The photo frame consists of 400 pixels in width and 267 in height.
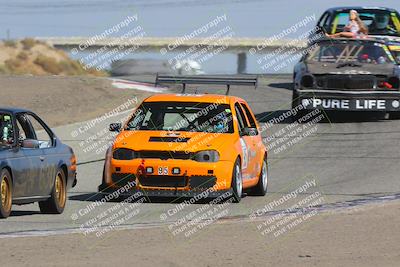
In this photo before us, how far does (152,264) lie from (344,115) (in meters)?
16.0

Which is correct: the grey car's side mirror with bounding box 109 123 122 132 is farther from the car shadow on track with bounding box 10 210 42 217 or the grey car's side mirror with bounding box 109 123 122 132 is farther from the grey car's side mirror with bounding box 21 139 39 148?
the grey car's side mirror with bounding box 21 139 39 148

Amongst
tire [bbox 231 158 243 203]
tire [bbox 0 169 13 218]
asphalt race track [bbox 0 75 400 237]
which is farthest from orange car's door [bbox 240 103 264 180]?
tire [bbox 0 169 13 218]

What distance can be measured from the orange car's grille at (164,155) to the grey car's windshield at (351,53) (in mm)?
9429

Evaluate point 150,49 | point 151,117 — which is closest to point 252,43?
point 150,49

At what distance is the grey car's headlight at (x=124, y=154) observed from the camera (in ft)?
43.5

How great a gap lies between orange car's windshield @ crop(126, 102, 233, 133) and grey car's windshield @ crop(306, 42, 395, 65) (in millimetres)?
8302

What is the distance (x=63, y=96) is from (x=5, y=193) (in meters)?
18.2

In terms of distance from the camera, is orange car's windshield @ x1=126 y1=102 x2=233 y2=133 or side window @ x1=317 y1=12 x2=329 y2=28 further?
side window @ x1=317 y1=12 x2=329 y2=28

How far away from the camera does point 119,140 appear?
1352cm

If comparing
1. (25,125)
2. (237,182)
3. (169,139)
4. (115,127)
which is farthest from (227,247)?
(115,127)

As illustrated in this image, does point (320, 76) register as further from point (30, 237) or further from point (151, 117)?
point (30, 237)

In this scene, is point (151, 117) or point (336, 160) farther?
point (336, 160)

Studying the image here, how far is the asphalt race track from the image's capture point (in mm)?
11758

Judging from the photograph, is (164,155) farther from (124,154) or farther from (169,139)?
(124,154)
